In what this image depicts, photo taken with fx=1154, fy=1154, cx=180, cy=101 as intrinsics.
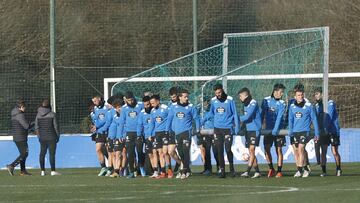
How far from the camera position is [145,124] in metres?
26.7

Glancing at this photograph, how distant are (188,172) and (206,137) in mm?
2816

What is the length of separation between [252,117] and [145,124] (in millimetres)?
2613

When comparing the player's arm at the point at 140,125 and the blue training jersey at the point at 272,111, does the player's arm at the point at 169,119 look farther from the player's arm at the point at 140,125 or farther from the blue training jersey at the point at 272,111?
the blue training jersey at the point at 272,111

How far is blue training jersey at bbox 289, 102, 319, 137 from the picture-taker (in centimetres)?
2541

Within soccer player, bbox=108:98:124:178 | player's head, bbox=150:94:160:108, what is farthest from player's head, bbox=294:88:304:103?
soccer player, bbox=108:98:124:178

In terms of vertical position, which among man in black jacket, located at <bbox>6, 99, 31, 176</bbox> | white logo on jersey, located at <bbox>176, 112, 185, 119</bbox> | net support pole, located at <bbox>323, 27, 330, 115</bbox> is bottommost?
man in black jacket, located at <bbox>6, 99, 31, 176</bbox>

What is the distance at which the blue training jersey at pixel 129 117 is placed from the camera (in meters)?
26.9

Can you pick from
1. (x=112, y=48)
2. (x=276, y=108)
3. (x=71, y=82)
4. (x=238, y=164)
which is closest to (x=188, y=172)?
(x=276, y=108)

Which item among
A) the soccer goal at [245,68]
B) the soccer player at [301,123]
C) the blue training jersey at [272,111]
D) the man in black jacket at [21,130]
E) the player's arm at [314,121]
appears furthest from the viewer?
the soccer goal at [245,68]

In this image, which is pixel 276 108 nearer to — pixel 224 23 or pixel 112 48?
pixel 224 23

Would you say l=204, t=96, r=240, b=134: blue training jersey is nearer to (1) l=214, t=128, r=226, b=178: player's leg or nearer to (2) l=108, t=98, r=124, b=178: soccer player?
(1) l=214, t=128, r=226, b=178: player's leg

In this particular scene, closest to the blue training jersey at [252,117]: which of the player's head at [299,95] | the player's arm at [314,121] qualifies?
the player's head at [299,95]

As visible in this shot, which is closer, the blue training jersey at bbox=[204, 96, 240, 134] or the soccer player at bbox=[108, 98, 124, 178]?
the blue training jersey at bbox=[204, 96, 240, 134]

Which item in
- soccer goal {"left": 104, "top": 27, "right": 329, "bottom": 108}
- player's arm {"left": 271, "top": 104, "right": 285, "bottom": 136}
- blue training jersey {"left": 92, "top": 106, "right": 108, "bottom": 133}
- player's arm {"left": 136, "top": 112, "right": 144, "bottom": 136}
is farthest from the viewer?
soccer goal {"left": 104, "top": 27, "right": 329, "bottom": 108}
